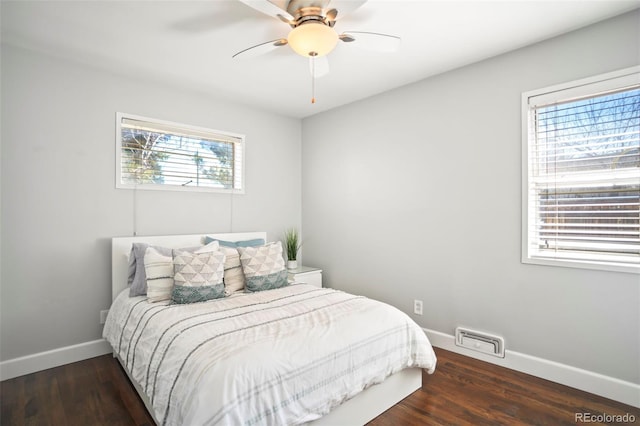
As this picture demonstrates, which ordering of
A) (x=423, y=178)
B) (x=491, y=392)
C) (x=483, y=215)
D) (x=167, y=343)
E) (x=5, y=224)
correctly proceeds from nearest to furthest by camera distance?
1. (x=167, y=343)
2. (x=491, y=392)
3. (x=5, y=224)
4. (x=483, y=215)
5. (x=423, y=178)

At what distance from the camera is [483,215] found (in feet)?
9.32

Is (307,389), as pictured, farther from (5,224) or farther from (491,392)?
(5,224)

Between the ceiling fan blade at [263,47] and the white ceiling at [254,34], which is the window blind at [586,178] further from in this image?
the ceiling fan blade at [263,47]

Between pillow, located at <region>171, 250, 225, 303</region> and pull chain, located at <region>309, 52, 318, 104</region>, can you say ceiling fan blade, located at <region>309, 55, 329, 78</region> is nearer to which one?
pull chain, located at <region>309, 52, 318, 104</region>

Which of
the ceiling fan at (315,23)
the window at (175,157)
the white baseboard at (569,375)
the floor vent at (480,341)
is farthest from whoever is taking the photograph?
the window at (175,157)

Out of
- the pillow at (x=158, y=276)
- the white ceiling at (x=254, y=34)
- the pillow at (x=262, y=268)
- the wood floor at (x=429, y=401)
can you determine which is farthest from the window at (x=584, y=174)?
the pillow at (x=158, y=276)

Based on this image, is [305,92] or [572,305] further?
[305,92]

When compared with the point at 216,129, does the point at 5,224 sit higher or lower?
lower

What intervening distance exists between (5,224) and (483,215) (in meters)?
3.88

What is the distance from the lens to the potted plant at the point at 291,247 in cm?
416

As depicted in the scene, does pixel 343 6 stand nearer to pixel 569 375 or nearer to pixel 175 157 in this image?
pixel 175 157

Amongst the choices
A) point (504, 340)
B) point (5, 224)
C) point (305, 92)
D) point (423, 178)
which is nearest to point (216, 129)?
point (305, 92)

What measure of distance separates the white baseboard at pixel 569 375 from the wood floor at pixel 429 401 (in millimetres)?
50

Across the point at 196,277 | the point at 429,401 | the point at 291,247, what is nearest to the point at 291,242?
the point at 291,247
